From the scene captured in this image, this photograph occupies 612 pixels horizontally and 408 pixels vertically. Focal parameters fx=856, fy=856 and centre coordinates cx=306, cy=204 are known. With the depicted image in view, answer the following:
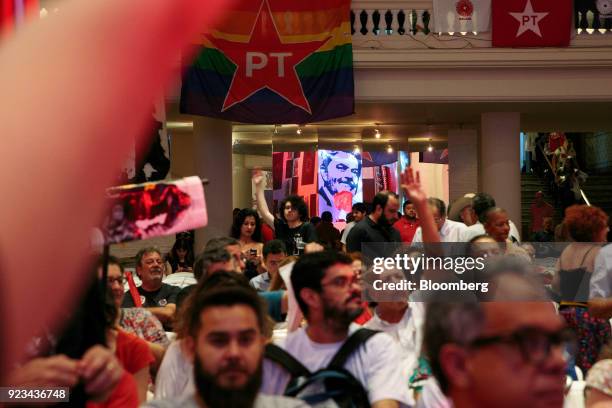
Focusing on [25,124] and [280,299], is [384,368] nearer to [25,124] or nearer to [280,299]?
[280,299]

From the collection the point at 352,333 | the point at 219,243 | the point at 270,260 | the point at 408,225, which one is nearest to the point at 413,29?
the point at 408,225

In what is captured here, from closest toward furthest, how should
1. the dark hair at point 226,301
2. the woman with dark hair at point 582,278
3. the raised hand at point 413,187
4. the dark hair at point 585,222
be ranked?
the dark hair at point 226,301
the raised hand at point 413,187
the woman with dark hair at point 582,278
the dark hair at point 585,222

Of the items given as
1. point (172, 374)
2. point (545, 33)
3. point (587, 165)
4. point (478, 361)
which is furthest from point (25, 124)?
point (587, 165)

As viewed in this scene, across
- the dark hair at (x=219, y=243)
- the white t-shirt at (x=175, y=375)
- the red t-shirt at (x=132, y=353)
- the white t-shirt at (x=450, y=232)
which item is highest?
the dark hair at (x=219, y=243)

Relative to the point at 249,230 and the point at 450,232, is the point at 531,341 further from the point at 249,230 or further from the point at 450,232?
the point at 249,230

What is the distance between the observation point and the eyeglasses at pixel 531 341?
4.12 ft

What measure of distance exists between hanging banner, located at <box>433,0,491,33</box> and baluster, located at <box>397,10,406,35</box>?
548mm

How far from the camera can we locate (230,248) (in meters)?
5.53

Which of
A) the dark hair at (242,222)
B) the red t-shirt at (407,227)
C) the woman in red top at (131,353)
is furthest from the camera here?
the red t-shirt at (407,227)

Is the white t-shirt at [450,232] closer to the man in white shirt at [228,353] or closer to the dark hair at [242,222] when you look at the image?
the dark hair at [242,222]

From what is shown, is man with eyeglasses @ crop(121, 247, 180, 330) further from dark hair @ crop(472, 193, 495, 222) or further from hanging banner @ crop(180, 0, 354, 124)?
hanging banner @ crop(180, 0, 354, 124)

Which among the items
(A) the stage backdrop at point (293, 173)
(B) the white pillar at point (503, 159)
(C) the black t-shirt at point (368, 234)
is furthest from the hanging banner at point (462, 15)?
(C) the black t-shirt at point (368, 234)

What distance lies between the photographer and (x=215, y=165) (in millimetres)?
14844

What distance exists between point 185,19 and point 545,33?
1339 cm
